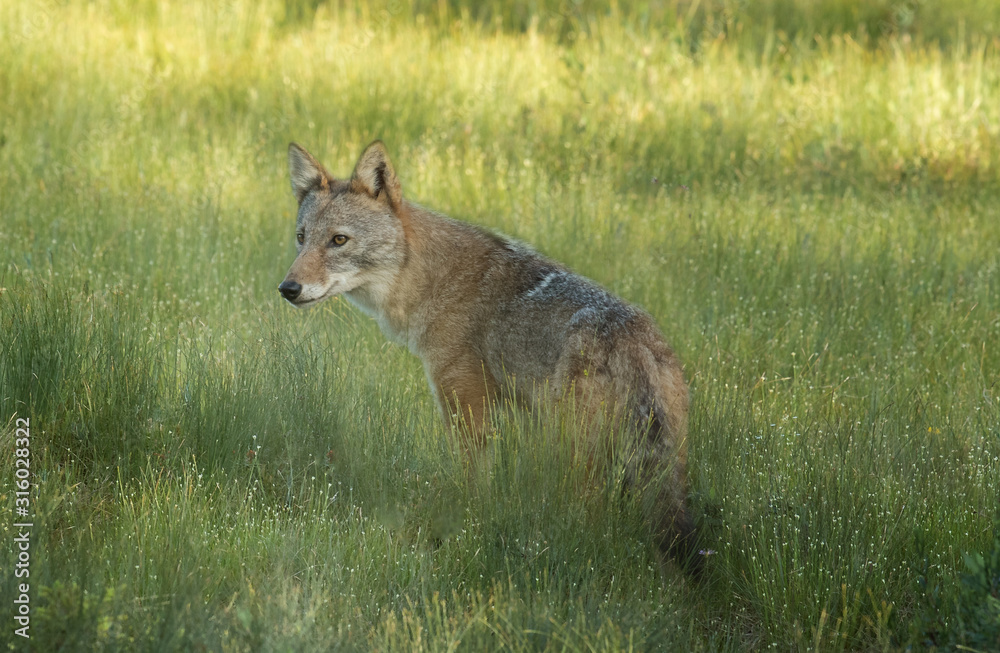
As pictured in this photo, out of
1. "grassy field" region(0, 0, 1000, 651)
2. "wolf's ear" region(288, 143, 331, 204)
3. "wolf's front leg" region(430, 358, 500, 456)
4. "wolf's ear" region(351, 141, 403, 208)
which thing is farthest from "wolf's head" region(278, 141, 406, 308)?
"wolf's front leg" region(430, 358, 500, 456)

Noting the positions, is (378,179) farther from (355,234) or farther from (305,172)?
(305,172)

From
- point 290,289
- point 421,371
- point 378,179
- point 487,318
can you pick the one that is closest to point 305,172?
point 378,179

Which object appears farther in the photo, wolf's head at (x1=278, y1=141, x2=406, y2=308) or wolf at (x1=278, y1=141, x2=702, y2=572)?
wolf's head at (x1=278, y1=141, x2=406, y2=308)

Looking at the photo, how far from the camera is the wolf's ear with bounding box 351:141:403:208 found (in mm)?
4996

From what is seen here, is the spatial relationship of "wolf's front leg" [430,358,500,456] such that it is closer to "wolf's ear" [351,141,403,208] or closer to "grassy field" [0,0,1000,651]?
"grassy field" [0,0,1000,651]

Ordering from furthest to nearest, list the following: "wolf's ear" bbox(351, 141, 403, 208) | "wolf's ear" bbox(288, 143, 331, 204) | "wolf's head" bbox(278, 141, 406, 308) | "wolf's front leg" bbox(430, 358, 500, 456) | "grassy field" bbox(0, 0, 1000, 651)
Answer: "wolf's ear" bbox(288, 143, 331, 204) → "wolf's ear" bbox(351, 141, 403, 208) → "wolf's head" bbox(278, 141, 406, 308) → "wolf's front leg" bbox(430, 358, 500, 456) → "grassy field" bbox(0, 0, 1000, 651)

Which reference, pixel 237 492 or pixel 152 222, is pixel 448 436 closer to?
pixel 237 492

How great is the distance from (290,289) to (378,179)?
0.90 meters

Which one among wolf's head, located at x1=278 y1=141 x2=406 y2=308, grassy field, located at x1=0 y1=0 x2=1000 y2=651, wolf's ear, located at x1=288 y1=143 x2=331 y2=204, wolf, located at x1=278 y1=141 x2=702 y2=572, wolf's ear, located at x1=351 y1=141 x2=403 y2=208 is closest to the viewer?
grassy field, located at x1=0 y1=0 x2=1000 y2=651

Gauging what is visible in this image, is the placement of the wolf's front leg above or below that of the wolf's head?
below

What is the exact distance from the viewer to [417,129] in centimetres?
1059

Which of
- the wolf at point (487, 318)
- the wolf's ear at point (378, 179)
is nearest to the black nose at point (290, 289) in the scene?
the wolf at point (487, 318)

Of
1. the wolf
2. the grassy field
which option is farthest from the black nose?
the grassy field

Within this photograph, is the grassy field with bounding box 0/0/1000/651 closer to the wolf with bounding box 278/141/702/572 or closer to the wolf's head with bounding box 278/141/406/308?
the wolf with bounding box 278/141/702/572
